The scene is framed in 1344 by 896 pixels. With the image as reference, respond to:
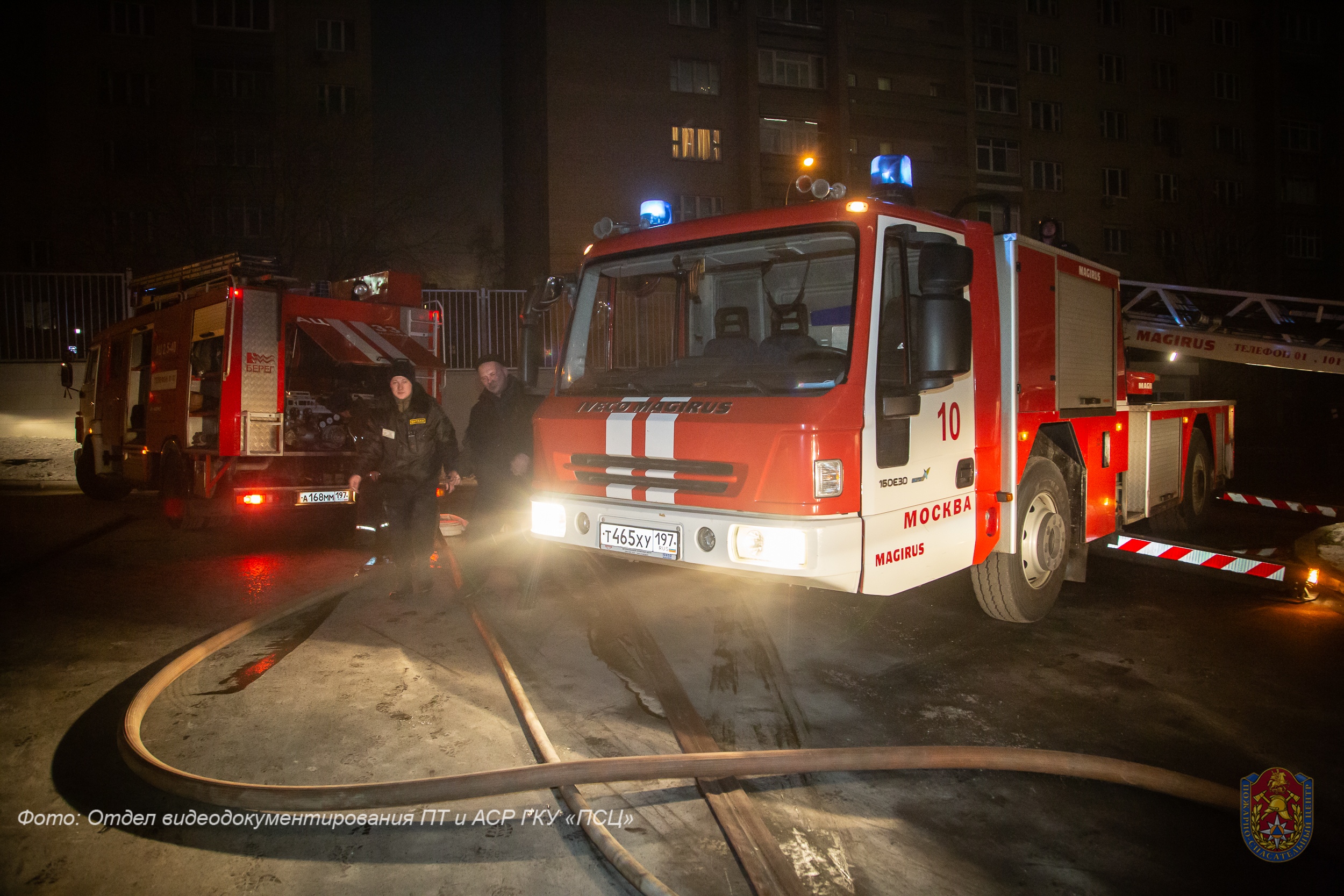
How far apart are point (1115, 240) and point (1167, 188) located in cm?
378

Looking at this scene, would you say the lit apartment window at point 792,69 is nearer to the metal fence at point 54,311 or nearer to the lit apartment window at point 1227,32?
the metal fence at point 54,311

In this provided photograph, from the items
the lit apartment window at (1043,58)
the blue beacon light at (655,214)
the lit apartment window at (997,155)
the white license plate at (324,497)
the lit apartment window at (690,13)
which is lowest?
the white license plate at (324,497)

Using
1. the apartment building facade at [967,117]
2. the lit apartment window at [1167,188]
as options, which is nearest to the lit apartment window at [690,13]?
the apartment building facade at [967,117]

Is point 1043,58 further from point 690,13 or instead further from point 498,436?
point 498,436

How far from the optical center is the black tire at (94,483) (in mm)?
12922

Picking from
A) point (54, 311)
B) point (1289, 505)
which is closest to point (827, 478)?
point (1289, 505)

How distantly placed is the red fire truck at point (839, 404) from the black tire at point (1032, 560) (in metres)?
0.02

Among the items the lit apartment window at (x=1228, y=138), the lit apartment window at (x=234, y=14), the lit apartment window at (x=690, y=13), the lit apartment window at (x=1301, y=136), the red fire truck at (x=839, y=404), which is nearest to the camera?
the red fire truck at (x=839, y=404)

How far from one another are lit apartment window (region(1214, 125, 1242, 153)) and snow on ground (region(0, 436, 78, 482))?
142 ft

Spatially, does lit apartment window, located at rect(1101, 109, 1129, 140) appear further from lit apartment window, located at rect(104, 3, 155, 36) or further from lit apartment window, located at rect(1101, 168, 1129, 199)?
lit apartment window, located at rect(104, 3, 155, 36)

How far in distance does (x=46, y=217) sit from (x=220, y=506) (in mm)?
25932

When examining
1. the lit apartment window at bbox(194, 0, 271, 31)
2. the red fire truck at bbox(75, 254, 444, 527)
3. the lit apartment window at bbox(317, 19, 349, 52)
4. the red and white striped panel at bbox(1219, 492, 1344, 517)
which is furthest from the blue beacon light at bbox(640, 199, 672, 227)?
the lit apartment window at bbox(194, 0, 271, 31)

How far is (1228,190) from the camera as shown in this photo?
36938mm

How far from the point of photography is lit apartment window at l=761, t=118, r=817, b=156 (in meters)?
28.4
